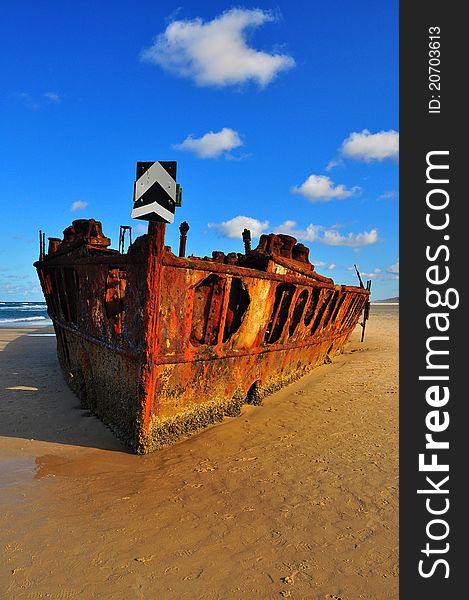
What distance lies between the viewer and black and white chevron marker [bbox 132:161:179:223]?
3.90m

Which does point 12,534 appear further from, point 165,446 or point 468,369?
point 468,369

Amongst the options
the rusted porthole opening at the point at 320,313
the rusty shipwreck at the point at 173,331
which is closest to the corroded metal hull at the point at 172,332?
the rusty shipwreck at the point at 173,331

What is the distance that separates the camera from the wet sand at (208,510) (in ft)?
7.98

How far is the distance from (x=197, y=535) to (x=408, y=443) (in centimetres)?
158

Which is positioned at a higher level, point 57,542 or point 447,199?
point 447,199

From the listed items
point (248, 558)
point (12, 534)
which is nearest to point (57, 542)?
point (12, 534)

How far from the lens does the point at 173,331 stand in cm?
441

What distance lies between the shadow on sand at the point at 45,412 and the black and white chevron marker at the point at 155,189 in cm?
241

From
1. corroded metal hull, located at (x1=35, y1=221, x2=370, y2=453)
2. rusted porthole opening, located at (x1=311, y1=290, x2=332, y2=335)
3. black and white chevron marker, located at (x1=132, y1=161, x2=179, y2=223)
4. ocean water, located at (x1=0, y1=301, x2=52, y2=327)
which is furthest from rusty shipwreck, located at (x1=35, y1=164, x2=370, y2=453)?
ocean water, located at (x1=0, y1=301, x2=52, y2=327)

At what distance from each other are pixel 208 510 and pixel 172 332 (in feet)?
5.75

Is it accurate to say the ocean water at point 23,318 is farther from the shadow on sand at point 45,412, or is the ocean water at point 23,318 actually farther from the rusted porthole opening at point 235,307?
the rusted porthole opening at point 235,307

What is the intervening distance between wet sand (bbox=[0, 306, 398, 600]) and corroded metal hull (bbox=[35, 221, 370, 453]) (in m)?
0.35

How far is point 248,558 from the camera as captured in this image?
8.65 feet

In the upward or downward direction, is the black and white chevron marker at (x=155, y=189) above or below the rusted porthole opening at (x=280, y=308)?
above
